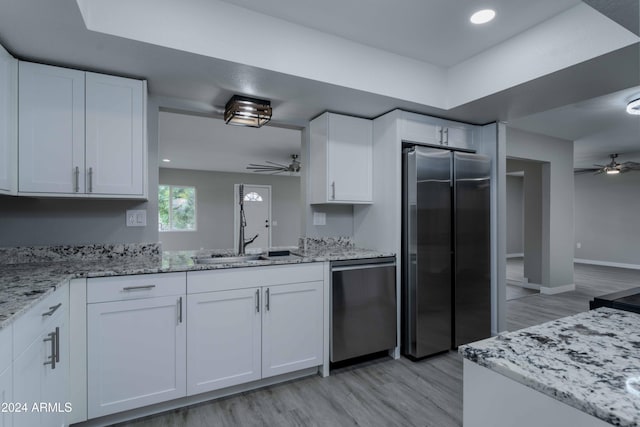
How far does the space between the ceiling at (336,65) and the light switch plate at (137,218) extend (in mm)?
894

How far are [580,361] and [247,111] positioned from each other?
242cm

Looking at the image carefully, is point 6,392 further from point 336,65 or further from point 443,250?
point 443,250

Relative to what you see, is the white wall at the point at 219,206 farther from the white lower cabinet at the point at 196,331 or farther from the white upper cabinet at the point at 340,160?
the white lower cabinet at the point at 196,331

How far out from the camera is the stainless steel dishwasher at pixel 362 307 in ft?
8.13

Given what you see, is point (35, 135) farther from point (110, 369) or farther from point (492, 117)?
point (492, 117)

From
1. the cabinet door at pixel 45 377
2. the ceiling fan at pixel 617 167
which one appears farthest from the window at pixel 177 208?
the ceiling fan at pixel 617 167

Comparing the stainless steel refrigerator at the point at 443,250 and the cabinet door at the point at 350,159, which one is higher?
the cabinet door at the point at 350,159

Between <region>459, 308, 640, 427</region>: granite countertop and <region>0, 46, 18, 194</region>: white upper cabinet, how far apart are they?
240 cm

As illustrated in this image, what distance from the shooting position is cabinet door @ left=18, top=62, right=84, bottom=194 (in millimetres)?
1877

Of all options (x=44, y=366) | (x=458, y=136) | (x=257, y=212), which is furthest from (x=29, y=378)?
(x=257, y=212)

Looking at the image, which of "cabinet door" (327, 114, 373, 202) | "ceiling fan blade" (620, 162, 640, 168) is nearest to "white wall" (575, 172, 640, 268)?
"ceiling fan blade" (620, 162, 640, 168)

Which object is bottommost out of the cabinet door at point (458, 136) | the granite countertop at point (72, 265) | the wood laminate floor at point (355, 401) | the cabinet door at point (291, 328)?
the wood laminate floor at point (355, 401)

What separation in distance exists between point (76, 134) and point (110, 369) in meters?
1.44

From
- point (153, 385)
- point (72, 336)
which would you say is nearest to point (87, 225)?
point (72, 336)
